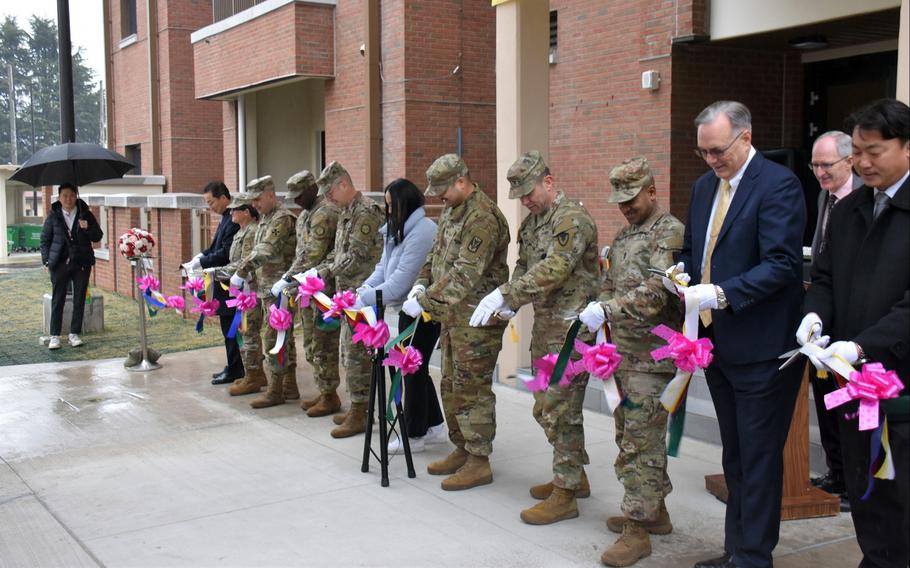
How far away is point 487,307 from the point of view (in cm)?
520

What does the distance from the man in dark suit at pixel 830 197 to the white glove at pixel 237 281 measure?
4.94m

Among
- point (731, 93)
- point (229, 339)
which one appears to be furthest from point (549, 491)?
point (731, 93)

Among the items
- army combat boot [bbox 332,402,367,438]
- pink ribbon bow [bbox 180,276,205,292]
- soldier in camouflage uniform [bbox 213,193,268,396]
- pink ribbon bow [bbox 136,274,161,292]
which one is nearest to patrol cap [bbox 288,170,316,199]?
soldier in camouflage uniform [bbox 213,193,268,396]

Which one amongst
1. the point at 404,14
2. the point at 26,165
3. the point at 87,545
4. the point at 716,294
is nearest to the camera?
the point at 716,294

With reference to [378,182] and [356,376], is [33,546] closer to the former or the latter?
[356,376]

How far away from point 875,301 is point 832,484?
2378mm

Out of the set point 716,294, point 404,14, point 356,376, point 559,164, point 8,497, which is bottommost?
point 8,497

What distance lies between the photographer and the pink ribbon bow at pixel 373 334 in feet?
19.5

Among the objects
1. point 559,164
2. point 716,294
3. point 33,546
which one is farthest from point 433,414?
point 559,164

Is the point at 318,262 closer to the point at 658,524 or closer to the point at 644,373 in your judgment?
the point at 644,373

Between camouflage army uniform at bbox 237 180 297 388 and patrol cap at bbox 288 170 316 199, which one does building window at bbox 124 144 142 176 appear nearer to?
camouflage army uniform at bbox 237 180 297 388

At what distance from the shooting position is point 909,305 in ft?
11.0

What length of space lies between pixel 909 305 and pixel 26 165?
10613mm

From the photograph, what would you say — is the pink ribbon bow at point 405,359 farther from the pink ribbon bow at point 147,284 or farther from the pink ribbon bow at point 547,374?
the pink ribbon bow at point 147,284
